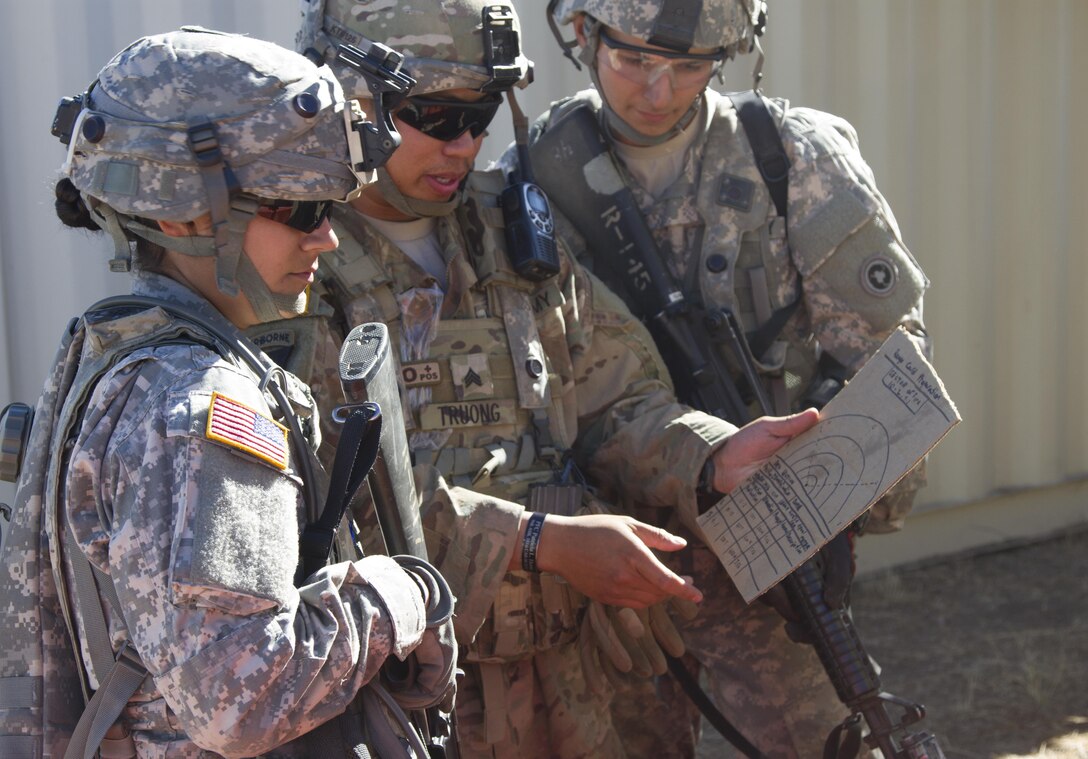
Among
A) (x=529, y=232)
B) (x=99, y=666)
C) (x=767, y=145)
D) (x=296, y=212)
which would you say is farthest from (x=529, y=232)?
(x=99, y=666)

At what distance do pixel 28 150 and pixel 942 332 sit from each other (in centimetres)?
380

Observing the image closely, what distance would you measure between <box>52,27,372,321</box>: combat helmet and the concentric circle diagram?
3.72ft

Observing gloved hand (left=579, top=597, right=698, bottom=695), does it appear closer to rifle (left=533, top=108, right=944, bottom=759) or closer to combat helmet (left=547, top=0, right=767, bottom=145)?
rifle (left=533, top=108, right=944, bottom=759)

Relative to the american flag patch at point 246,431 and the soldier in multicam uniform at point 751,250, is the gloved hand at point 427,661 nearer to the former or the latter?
the american flag patch at point 246,431

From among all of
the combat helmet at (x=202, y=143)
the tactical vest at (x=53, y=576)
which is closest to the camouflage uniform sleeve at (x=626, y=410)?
the combat helmet at (x=202, y=143)

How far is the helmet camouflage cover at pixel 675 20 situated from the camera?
291cm

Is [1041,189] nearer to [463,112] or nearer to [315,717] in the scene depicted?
[463,112]

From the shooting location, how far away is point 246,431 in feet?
4.88

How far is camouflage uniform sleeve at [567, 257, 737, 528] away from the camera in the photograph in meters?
2.68

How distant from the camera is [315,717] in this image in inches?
60.0

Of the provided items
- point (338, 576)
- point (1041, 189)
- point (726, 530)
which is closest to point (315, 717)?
point (338, 576)

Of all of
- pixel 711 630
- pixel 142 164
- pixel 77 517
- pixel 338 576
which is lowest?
pixel 711 630

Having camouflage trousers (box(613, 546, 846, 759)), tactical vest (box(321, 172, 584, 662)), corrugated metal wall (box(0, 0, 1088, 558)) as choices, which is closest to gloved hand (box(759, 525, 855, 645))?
camouflage trousers (box(613, 546, 846, 759))

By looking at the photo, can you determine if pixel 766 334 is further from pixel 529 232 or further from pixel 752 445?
pixel 529 232
